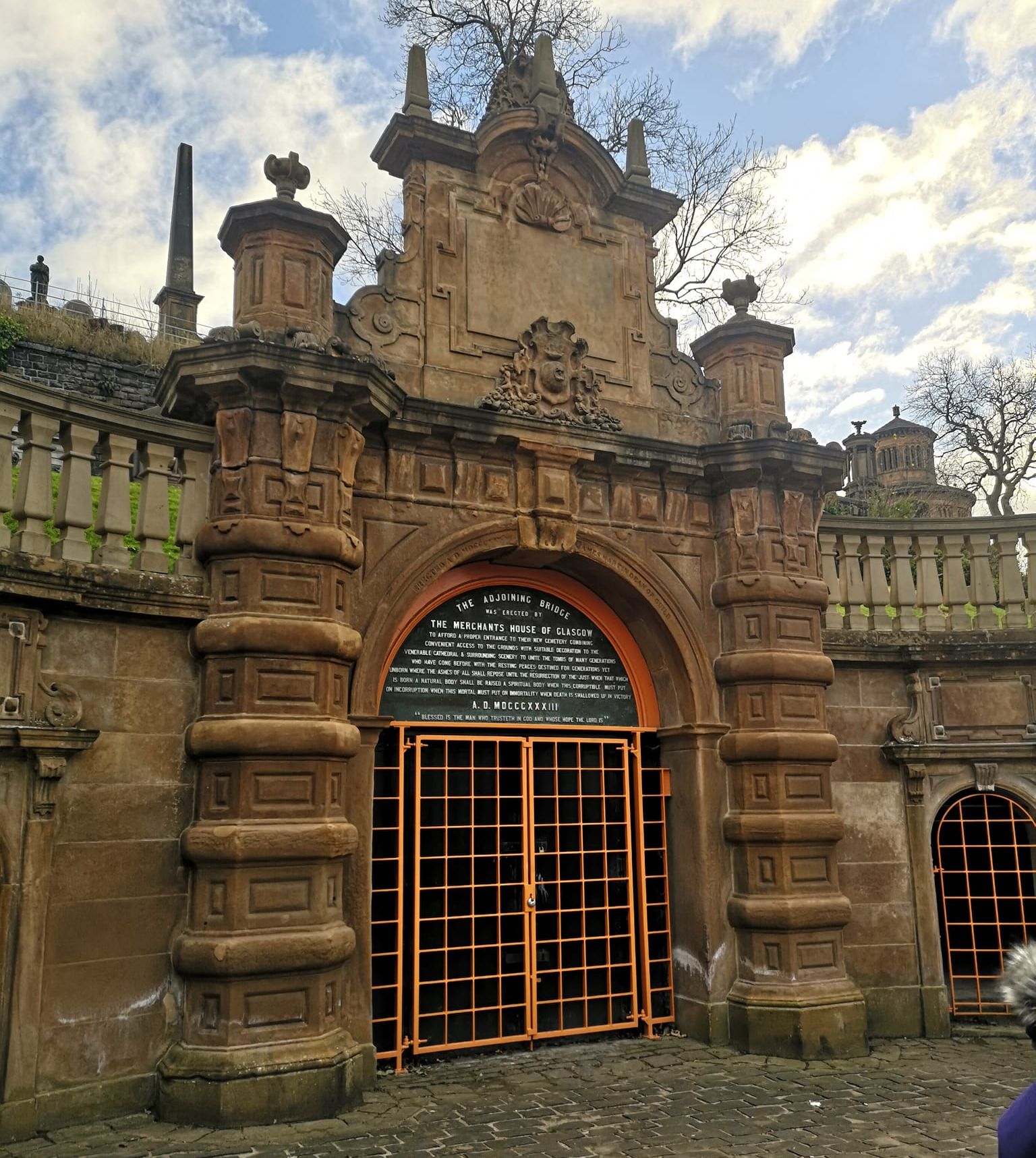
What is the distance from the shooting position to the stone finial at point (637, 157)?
993cm

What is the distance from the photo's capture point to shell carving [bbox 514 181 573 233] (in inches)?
367

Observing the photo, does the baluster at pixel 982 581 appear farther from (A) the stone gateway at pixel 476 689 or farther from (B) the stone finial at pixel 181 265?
(B) the stone finial at pixel 181 265

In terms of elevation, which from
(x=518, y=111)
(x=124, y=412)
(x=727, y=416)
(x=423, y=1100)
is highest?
(x=518, y=111)

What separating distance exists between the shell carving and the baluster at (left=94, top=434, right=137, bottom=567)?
421cm

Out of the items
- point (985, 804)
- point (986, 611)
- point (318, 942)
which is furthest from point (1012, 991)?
point (986, 611)

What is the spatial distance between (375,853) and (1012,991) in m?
5.82

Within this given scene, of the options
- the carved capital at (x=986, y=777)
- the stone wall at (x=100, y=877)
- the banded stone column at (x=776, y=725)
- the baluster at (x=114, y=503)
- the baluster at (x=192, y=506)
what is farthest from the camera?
the carved capital at (x=986, y=777)

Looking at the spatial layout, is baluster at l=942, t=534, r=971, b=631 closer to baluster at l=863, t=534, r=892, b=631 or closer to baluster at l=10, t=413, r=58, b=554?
baluster at l=863, t=534, r=892, b=631

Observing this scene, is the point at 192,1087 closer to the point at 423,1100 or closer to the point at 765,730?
the point at 423,1100

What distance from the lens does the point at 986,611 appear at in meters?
10.6

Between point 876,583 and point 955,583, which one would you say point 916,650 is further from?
point 955,583

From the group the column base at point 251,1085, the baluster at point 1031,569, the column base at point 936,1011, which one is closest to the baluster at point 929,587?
the baluster at point 1031,569

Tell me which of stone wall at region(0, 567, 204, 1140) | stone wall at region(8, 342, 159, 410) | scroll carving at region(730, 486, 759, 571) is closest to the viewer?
stone wall at region(0, 567, 204, 1140)

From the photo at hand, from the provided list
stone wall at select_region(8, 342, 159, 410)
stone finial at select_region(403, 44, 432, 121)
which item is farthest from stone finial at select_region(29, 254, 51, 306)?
stone finial at select_region(403, 44, 432, 121)
